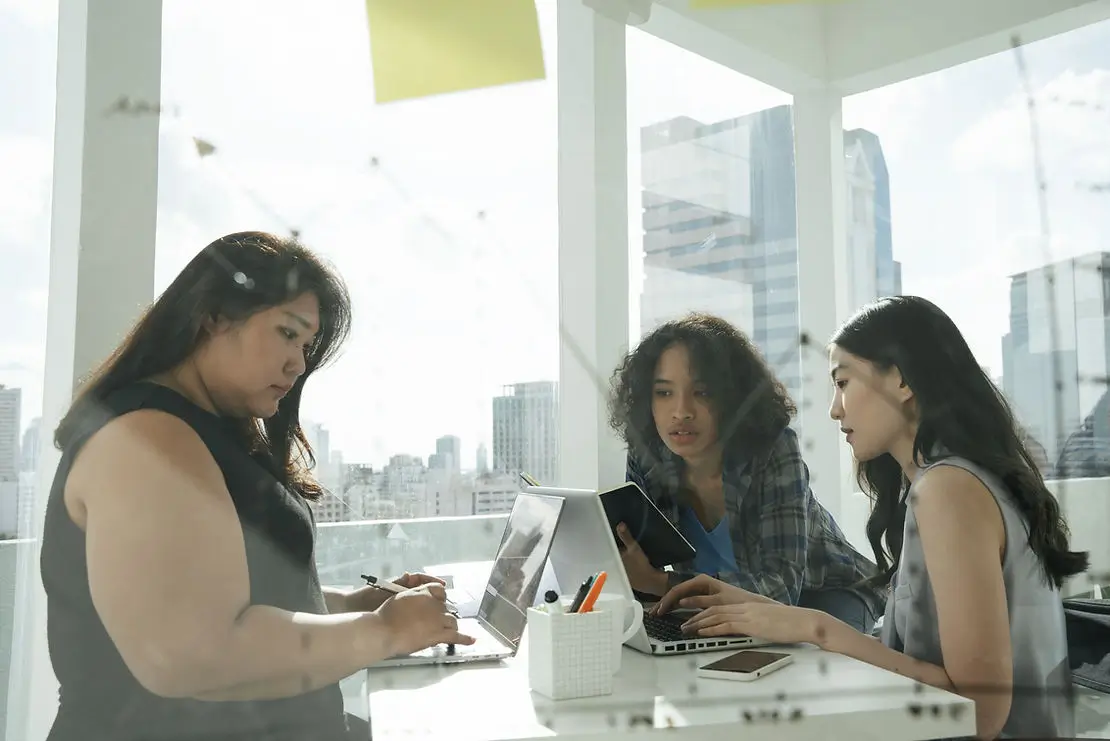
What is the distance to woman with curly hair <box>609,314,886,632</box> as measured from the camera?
0.73 m

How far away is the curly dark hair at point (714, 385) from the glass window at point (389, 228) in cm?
8

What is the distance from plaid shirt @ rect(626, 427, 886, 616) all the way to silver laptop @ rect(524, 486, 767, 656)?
0.31ft

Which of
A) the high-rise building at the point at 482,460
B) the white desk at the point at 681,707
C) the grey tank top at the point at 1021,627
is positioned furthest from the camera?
the high-rise building at the point at 482,460

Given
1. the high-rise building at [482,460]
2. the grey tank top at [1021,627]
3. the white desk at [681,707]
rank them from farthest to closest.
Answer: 1. the high-rise building at [482,460]
2. the grey tank top at [1021,627]
3. the white desk at [681,707]

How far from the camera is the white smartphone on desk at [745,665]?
0.57 metres

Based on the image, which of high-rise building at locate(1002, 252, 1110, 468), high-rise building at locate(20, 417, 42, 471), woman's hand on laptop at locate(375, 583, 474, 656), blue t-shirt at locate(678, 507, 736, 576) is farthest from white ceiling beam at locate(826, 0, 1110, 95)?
high-rise building at locate(20, 417, 42, 471)

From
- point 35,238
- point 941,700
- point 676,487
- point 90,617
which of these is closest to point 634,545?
point 676,487

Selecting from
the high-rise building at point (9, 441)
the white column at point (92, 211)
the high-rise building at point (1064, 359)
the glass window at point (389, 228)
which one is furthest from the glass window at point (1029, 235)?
Result: the high-rise building at point (9, 441)

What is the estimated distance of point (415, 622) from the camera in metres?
0.58

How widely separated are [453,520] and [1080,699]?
572mm

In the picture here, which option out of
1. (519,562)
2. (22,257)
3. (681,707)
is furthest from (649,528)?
(22,257)

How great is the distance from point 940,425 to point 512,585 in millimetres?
411

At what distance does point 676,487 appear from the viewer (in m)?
0.81

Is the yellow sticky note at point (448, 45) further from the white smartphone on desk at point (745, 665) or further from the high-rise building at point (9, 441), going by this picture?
the white smartphone on desk at point (745, 665)
